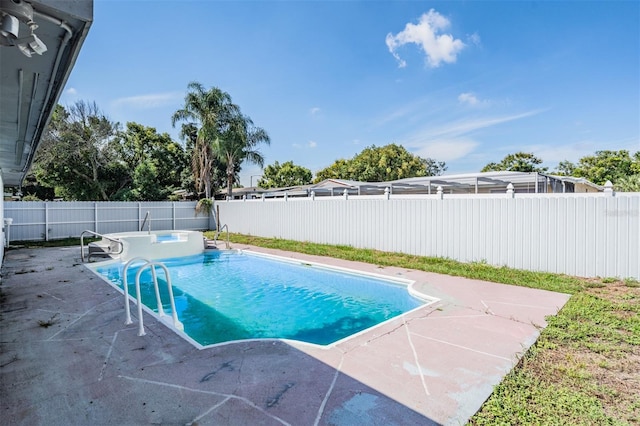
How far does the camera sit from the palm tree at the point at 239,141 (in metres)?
19.7

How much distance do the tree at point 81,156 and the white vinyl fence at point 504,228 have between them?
1744 cm

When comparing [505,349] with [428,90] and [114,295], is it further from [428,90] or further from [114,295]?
[428,90]

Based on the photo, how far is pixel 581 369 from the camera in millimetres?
3227

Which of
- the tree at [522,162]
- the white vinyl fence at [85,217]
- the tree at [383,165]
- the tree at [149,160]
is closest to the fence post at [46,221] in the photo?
the white vinyl fence at [85,217]

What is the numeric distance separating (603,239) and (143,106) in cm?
2089

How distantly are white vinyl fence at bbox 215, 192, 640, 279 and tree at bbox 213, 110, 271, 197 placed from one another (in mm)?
9534

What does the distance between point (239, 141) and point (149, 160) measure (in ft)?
26.5

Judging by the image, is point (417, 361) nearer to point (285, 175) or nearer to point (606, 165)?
Answer: point (285, 175)

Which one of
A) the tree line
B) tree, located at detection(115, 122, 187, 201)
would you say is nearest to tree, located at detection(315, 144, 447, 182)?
the tree line

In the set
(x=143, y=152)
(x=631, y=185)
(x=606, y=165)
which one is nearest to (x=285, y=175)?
(x=143, y=152)

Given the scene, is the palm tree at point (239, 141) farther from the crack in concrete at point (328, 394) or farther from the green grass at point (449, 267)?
the crack in concrete at point (328, 394)

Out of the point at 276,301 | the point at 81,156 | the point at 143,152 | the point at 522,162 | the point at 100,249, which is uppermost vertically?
the point at 522,162

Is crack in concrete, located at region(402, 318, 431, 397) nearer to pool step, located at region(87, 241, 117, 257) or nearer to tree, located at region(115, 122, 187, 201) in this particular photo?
pool step, located at region(87, 241, 117, 257)

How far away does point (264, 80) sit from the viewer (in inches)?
553
